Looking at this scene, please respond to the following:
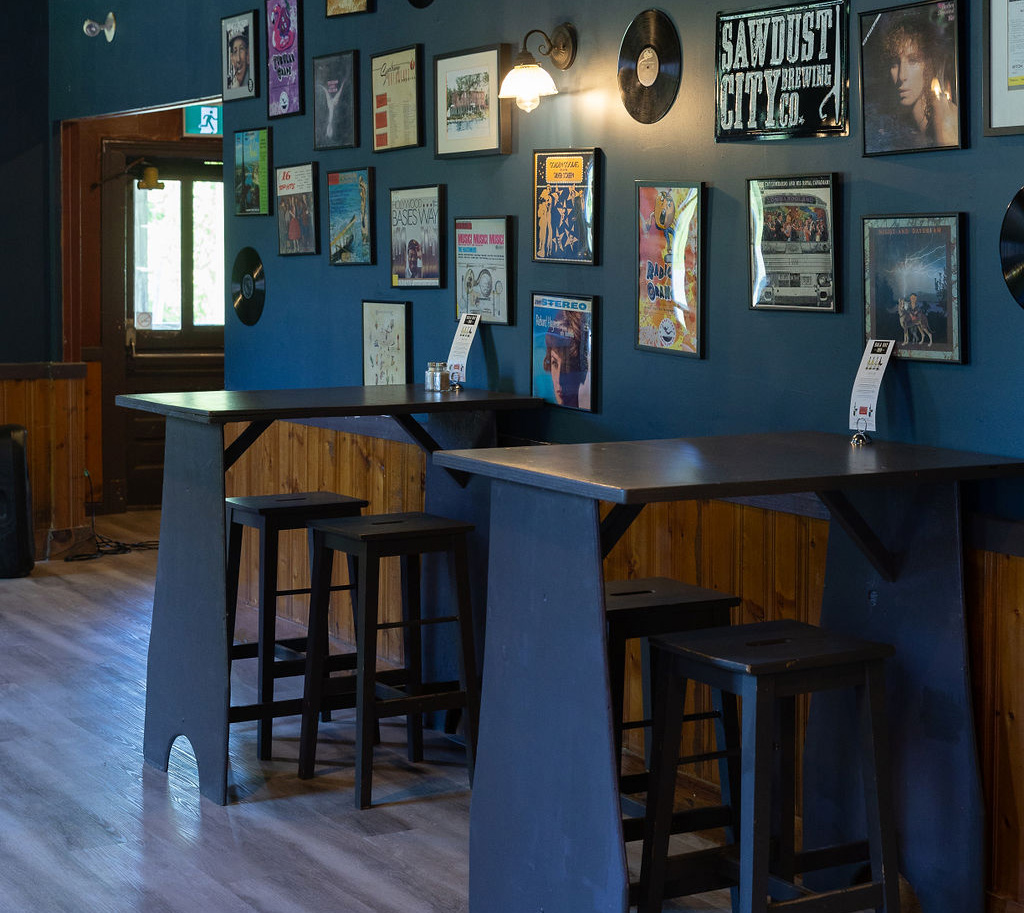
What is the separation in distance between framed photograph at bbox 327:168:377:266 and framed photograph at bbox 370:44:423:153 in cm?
16

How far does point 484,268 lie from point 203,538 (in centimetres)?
127

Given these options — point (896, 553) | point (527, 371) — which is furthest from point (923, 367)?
point (527, 371)

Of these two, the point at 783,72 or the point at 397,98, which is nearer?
the point at 783,72

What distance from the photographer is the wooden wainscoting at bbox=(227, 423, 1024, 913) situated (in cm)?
283

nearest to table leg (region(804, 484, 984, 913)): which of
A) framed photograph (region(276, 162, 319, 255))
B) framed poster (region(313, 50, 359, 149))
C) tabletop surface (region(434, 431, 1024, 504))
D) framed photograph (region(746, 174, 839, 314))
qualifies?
tabletop surface (region(434, 431, 1024, 504))

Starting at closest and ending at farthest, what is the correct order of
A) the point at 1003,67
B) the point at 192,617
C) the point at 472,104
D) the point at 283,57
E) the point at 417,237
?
the point at 1003,67
the point at 192,617
the point at 472,104
the point at 417,237
the point at 283,57

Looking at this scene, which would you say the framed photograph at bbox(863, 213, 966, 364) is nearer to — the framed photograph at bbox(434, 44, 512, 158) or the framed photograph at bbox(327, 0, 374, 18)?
the framed photograph at bbox(434, 44, 512, 158)

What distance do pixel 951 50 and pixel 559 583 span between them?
54.0 inches

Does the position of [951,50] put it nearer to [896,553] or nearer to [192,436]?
[896,553]

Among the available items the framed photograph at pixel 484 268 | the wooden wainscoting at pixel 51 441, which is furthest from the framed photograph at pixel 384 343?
the wooden wainscoting at pixel 51 441

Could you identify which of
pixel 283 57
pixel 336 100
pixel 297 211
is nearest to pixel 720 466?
pixel 336 100

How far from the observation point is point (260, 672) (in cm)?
413

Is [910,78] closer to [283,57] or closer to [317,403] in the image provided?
[317,403]

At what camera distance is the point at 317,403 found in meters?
3.71
